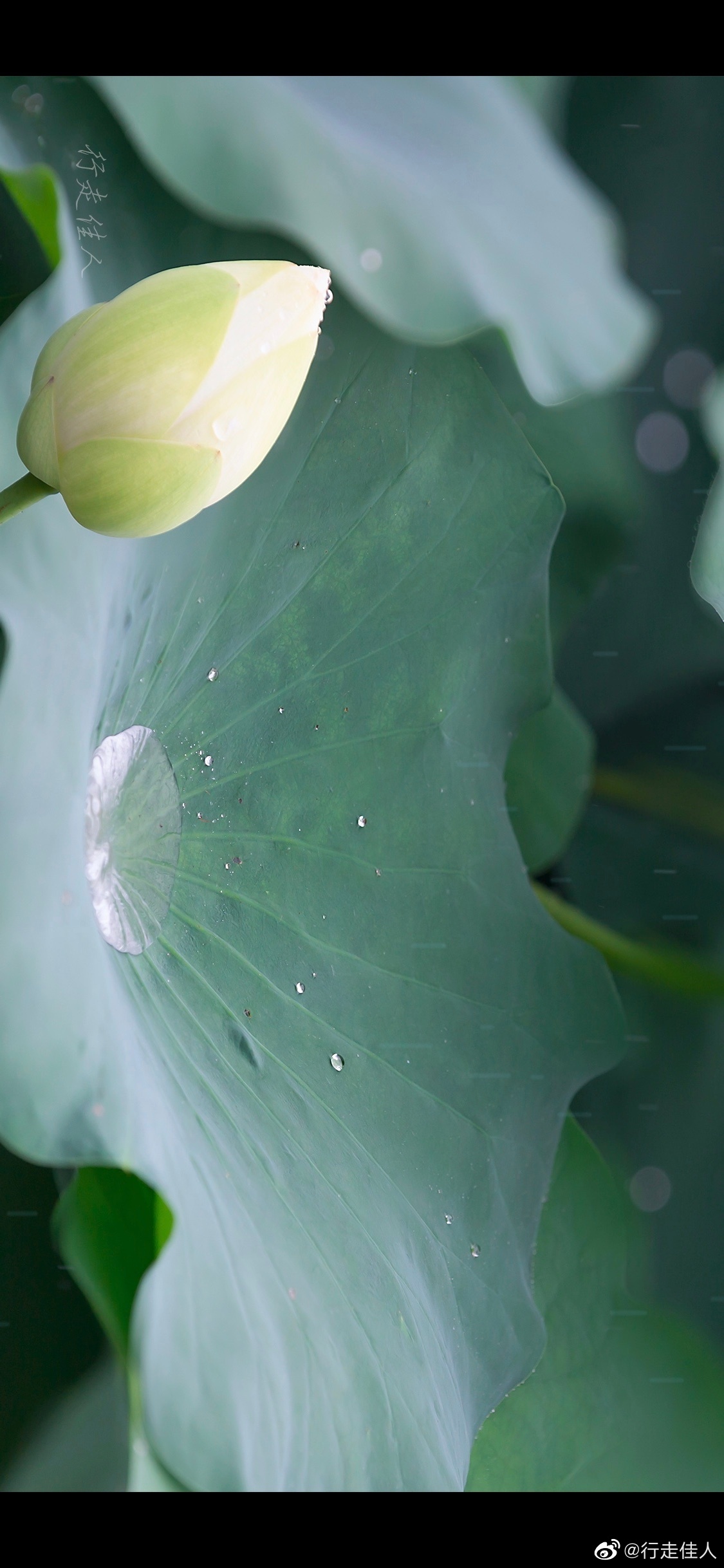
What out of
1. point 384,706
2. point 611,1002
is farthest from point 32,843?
point 611,1002

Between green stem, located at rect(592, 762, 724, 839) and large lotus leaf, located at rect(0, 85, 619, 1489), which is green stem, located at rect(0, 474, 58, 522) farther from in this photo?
green stem, located at rect(592, 762, 724, 839)

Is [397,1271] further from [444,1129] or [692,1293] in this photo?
[692,1293]

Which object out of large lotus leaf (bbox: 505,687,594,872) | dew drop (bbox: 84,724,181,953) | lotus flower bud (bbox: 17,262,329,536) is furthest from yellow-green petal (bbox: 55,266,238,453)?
large lotus leaf (bbox: 505,687,594,872)

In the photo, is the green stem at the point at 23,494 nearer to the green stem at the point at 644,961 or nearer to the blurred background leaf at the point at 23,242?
the blurred background leaf at the point at 23,242

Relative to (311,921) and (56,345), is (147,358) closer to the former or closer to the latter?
(56,345)

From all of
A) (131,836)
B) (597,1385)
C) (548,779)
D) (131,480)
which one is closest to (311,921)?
(131,836)

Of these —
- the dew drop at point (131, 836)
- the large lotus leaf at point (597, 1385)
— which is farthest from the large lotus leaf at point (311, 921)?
the large lotus leaf at point (597, 1385)
